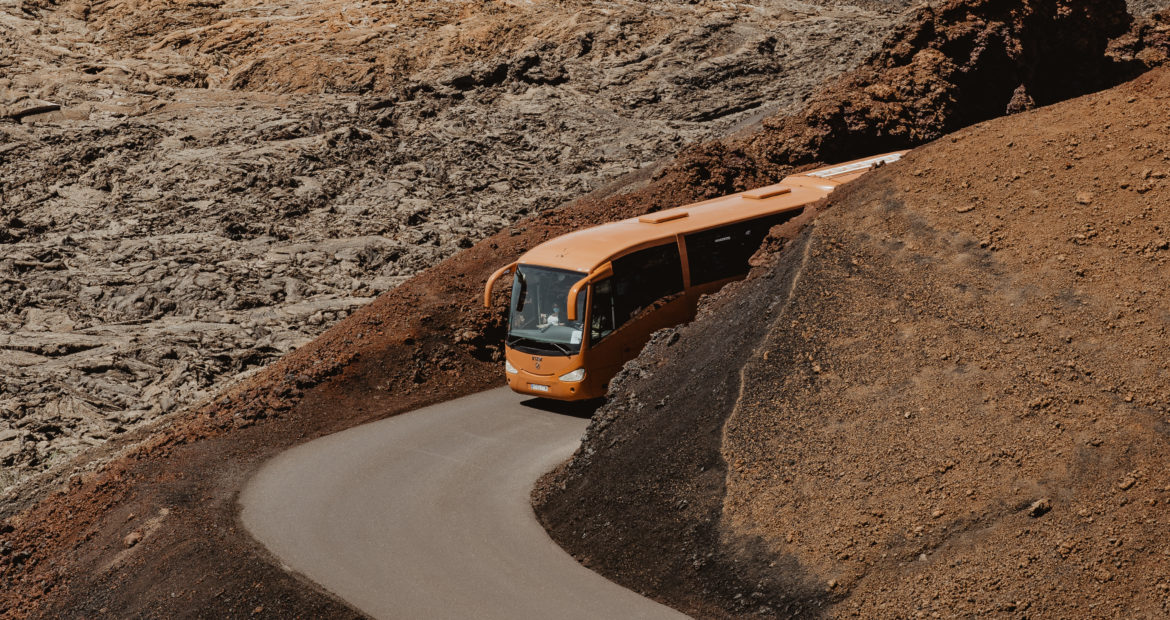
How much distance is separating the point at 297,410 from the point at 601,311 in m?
5.73

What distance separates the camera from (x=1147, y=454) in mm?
9055

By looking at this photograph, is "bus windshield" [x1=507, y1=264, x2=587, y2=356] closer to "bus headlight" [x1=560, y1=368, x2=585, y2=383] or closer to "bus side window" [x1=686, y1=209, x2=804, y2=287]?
"bus headlight" [x1=560, y1=368, x2=585, y2=383]

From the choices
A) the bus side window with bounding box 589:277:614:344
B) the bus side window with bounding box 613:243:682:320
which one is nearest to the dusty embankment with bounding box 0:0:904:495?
the bus side window with bounding box 589:277:614:344

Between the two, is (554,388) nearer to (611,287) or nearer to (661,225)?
(611,287)

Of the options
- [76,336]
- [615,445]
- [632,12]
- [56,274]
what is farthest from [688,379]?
[632,12]

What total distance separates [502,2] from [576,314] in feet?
98.5

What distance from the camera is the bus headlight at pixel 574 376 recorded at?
51.9 feet

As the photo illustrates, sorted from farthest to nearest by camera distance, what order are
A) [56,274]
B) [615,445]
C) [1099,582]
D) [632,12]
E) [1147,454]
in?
[632,12] → [56,274] → [615,445] → [1147,454] → [1099,582]

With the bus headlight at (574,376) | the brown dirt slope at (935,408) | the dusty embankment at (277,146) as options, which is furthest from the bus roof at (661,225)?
the dusty embankment at (277,146)

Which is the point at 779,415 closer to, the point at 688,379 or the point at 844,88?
the point at 688,379

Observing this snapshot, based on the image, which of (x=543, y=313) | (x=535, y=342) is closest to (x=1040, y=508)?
(x=535, y=342)

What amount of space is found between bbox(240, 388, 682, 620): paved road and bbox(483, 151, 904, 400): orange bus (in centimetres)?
90

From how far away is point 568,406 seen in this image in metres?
17.1

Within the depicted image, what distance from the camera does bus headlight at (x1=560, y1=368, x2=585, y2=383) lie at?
15.8 meters
